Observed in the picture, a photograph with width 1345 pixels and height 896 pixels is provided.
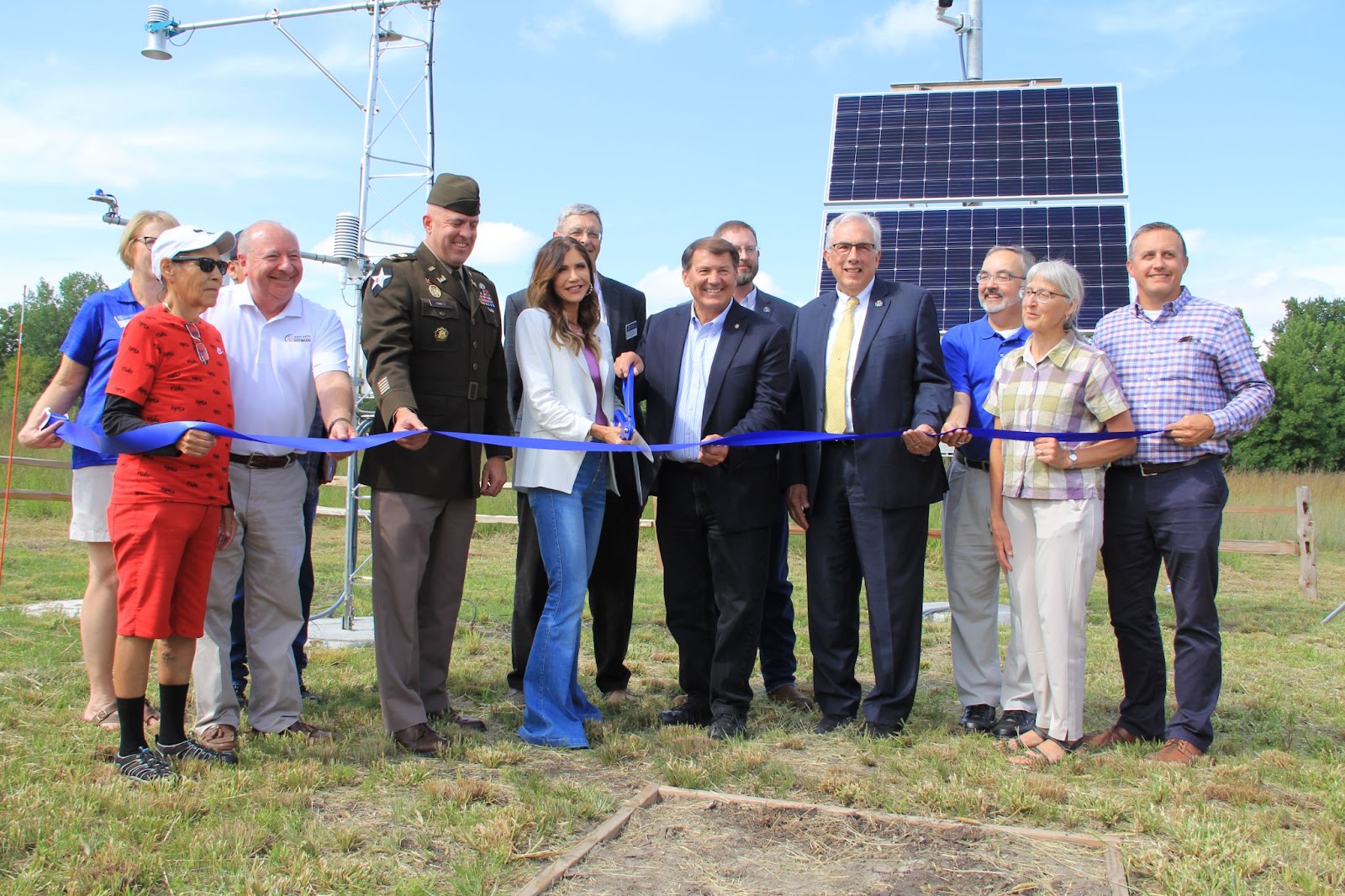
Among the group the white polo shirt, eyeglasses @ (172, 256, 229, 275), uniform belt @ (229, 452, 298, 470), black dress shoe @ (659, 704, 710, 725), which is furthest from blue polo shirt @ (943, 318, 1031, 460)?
eyeglasses @ (172, 256, 229, 275)

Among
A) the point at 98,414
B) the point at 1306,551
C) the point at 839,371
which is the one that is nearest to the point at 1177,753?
the point at 839,371

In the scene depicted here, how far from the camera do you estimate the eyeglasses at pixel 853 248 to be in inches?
198

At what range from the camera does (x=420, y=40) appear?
8344 millimetres

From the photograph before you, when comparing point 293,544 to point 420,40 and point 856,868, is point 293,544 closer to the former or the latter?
point 856,868

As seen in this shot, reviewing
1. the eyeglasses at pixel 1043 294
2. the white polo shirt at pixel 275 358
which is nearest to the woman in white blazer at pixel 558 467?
the white polo shirt at pixel 275 358

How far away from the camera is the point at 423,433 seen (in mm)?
4371

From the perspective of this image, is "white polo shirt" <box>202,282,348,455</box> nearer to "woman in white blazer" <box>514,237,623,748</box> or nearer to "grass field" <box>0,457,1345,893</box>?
"woman in white blazer" <box>514,237,623,748</box>

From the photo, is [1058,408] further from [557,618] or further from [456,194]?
[456,194]

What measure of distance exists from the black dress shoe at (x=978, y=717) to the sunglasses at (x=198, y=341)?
378 centimetres

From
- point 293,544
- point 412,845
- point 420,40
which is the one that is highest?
point 420,40

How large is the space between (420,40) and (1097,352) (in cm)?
604

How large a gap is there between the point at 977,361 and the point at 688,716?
227 cm

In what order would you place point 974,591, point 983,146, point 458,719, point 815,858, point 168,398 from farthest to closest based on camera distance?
point 983,146 < point 974,591 < point 458,719 < point 168,398 < point 815,858

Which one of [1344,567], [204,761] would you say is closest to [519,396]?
[204,761]
